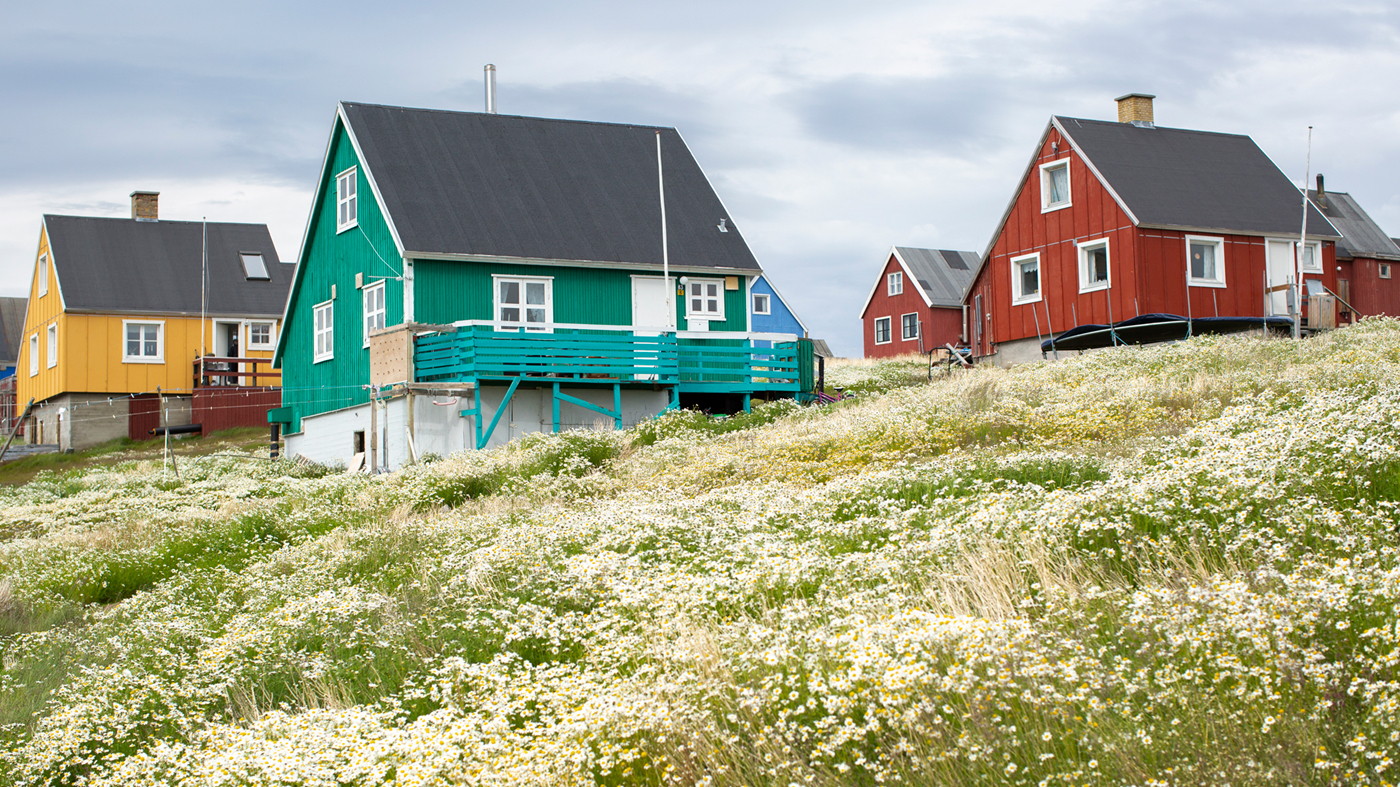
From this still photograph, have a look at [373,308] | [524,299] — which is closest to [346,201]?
[373,308]

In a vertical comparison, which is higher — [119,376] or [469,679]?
[119,376]

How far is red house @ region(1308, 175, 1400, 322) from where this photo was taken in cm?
3678

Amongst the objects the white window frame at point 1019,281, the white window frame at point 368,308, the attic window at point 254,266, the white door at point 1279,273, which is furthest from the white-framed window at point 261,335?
the white door at point 1279,273

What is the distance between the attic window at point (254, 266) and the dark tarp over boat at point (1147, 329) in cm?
2829

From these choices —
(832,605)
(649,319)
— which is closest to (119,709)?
(832,605)

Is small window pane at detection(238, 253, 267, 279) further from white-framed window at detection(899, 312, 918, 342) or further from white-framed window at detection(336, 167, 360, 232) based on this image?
white-framed window at detection(899, 312, 918, 342)

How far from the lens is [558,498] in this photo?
44.6 feet

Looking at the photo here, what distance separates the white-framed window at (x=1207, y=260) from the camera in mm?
29344

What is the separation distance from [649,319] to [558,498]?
13894 mm

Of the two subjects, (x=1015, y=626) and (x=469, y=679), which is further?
(x=469, y=679)

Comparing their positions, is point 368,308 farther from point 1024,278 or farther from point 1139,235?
point 1139,235

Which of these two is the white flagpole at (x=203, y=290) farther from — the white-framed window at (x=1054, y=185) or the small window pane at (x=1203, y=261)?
the small window pane at (x=1203, y=261)

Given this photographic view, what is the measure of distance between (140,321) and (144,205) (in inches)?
274

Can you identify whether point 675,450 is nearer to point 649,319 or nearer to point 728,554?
point 728,554
